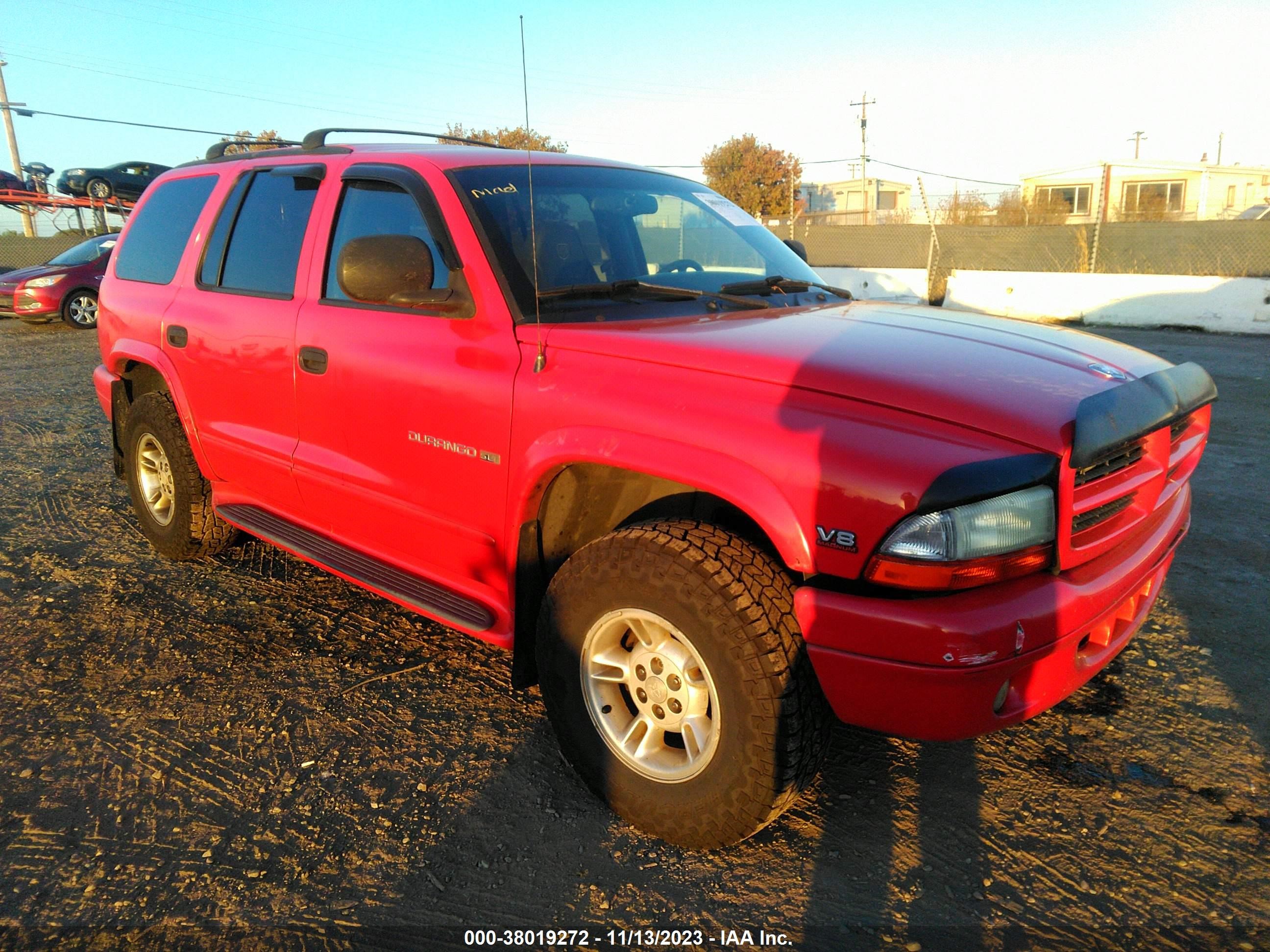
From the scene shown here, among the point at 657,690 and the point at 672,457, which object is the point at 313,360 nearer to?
the point at 672,457

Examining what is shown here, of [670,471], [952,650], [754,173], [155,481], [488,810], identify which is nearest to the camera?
[952,650]

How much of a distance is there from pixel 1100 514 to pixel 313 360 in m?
2.58

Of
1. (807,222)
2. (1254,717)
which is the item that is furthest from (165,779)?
(807,222)

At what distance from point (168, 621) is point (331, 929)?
2.14m

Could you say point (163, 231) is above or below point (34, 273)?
below

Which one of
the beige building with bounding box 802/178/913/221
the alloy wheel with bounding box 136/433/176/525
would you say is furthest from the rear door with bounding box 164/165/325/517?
the beige building with bounding box 802/178/913/221

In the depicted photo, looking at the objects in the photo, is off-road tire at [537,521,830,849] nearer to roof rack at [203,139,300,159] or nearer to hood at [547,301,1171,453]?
hood at [547,301,1171,453]

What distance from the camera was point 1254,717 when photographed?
2.96 meters

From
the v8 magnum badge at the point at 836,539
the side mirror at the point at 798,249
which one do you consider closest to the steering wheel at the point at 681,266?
the side mirror at the point at 798,249

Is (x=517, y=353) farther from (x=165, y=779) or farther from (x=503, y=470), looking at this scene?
(x=165, y=779)

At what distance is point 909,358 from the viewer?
2299 mm

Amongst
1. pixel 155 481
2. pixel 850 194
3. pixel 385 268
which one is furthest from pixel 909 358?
pixel 850 194

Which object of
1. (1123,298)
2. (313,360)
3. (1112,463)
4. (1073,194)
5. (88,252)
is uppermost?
(1073,194)

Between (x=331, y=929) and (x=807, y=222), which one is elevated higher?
(x=807, y=222)
